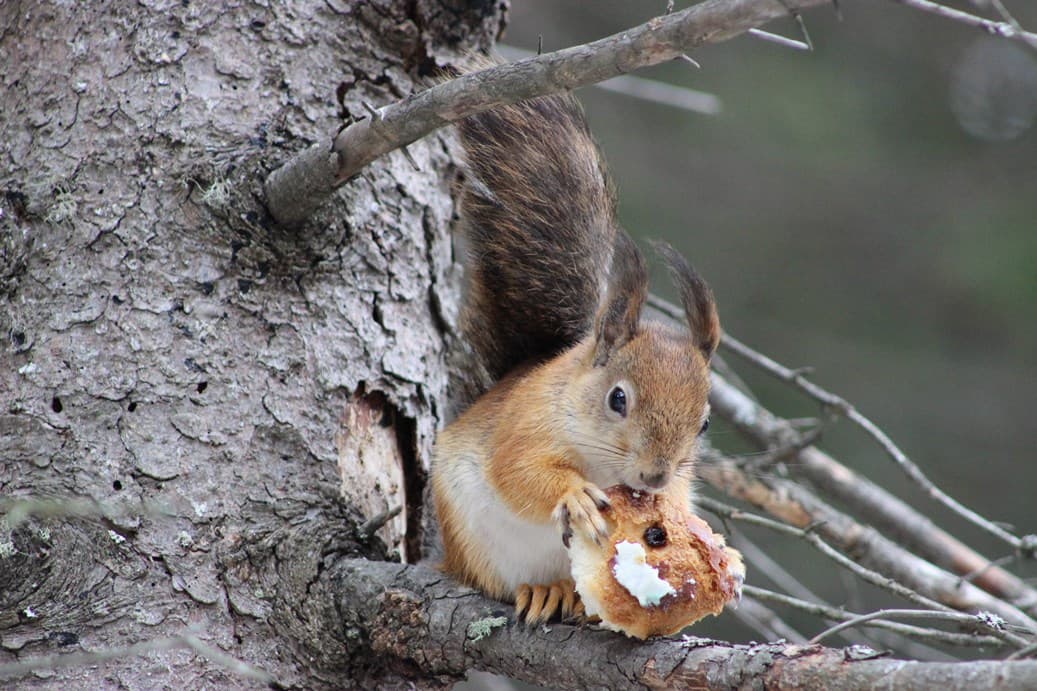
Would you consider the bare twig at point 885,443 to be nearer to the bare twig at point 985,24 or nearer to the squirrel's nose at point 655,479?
the squirrel's nose at point 655,479

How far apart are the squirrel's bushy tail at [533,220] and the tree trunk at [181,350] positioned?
22 centimetres

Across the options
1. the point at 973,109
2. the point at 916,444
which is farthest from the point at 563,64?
the point at 973,109

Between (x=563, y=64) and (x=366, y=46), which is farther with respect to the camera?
(x=366, y=46)

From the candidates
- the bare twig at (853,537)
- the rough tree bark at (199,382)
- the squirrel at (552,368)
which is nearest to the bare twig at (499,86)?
the rough tree bark at (199,382)

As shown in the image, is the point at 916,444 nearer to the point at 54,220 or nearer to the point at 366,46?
the point at 366,46

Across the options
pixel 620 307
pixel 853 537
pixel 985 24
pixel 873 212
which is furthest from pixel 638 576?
pixel 873 212

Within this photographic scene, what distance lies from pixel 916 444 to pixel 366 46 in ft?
10.4

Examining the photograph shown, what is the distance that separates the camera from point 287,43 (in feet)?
5.84

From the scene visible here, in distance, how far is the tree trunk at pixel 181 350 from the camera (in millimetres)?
1521

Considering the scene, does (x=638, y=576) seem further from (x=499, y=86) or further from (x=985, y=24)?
(x=985, y=24)

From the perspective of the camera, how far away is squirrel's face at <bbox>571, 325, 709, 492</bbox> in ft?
5.76

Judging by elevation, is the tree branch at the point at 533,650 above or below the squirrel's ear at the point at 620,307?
below

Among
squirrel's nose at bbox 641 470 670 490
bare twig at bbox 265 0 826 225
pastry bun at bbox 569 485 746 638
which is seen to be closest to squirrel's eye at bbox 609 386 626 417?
squirrel's nose at bbox 641 470 670 490

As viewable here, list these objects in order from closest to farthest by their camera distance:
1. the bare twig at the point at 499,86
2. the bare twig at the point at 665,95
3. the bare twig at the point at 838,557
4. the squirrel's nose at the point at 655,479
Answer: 1. the bare twig at the point at 499,86
2. the bare twig at the point at 838,557
3. the squirrel's nose at the point at 655,479
4. the bare twig at the point at 665,95
